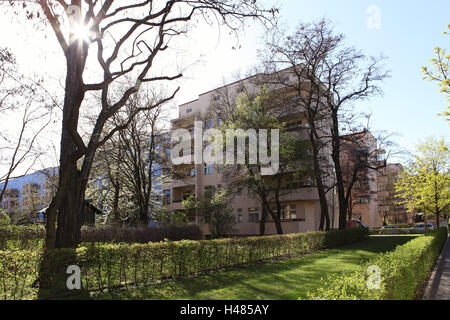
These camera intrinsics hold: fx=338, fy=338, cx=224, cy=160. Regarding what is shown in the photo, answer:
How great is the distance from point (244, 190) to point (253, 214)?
2.65m

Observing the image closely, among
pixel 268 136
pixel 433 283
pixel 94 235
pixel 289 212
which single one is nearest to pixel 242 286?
pixel 433 283

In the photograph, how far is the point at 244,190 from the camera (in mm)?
35062

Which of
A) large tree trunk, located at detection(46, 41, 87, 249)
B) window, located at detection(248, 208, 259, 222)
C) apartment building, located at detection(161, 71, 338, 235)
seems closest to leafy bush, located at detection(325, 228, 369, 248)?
apartment building, located at detection(161, 71, 338, 235)

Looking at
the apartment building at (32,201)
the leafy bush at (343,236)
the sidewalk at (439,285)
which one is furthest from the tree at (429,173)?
the apartment building at (32,201)

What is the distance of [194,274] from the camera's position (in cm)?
1051

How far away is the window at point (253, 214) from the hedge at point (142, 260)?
20.2 metres

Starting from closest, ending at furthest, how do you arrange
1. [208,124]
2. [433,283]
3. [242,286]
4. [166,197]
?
[242,286], [433,283], [208,124], [166,197]

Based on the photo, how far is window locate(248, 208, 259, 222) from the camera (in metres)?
34.7

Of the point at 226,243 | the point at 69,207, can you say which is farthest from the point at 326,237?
the point at 69,207

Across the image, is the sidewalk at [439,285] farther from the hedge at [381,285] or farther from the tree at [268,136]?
the tree at [268,136]

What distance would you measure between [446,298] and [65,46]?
38.1 feet

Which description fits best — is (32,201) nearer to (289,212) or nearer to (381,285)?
(289,212)

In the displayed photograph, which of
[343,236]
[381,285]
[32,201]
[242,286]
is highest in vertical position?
[32,201]

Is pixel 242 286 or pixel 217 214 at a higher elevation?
pixel 217 214
